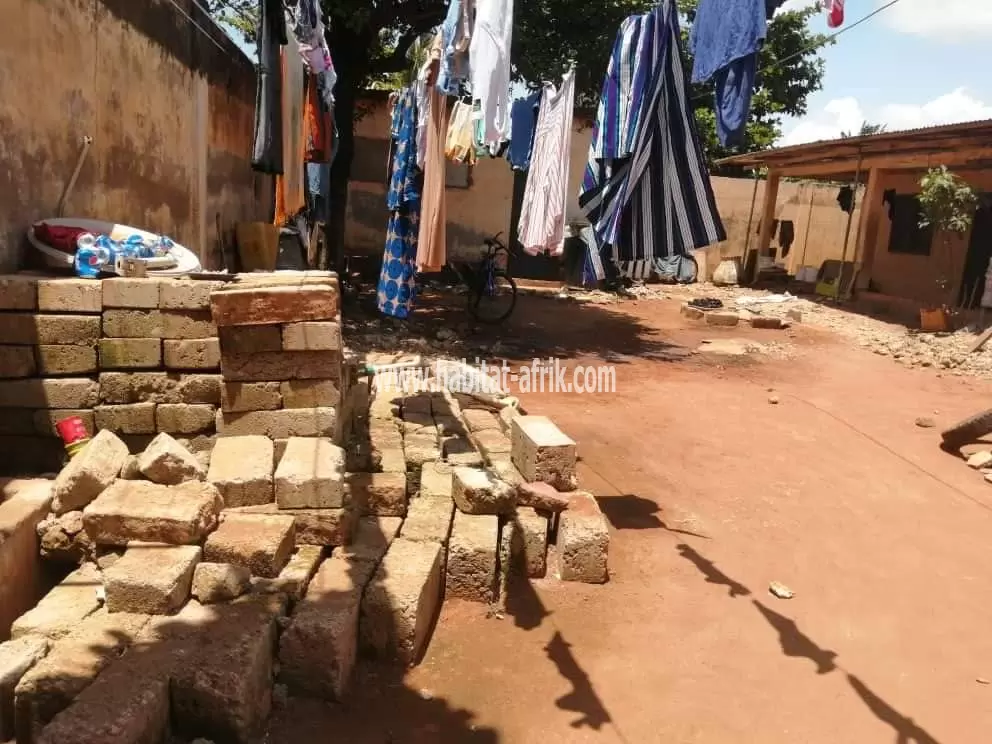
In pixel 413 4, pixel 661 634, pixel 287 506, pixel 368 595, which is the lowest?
pixel 661 634

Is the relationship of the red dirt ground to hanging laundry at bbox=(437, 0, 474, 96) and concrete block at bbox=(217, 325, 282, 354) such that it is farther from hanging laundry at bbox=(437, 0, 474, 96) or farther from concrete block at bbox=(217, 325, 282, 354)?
hanging laundry at bbox=(437, 0, 474, 96)

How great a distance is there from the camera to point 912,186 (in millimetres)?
15938

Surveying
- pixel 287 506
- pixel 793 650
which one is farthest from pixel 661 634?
pixel 287 506

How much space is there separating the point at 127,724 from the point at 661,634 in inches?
93.9

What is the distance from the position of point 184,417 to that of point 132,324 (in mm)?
563

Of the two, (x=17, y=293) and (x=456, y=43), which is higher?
(x=456, y=43)

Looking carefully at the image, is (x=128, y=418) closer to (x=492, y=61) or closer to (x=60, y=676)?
(x=60, y=676)

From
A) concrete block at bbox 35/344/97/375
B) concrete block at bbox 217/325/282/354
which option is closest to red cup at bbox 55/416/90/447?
concrete block at bbox 35/344/97/375

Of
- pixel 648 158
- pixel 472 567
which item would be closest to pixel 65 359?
pixel 472 567

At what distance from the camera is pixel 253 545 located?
3.21 m

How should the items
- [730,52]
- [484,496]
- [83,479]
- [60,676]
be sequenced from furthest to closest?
[730,52], [484,496], [83,479], [60,676]

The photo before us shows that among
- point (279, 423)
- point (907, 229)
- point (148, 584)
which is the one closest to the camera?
point (148, 584)

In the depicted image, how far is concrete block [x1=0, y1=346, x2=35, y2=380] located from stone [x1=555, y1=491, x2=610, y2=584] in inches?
115

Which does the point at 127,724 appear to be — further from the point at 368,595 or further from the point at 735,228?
the point at 735,228
